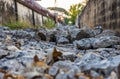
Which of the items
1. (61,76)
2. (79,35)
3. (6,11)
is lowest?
(61,76)

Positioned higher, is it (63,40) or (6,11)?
(6,11)

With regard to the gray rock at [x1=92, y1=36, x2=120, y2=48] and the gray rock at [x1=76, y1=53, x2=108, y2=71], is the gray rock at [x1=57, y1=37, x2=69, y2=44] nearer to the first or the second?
the gray rock at [x1=92, y1=36, x2=120, y2=48]

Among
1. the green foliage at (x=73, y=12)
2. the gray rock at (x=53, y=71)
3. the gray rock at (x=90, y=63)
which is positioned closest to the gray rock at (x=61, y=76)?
the gray rock at (x=53, y=71)

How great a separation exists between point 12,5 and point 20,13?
69.3 inches

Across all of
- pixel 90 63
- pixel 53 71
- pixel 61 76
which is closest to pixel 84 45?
pixel 90 63

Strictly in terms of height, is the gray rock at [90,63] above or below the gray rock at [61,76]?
above

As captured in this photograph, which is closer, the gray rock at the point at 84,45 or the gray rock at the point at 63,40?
the gray rock at the point at 84,45

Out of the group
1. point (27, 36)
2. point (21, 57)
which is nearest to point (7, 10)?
point (27, 36)

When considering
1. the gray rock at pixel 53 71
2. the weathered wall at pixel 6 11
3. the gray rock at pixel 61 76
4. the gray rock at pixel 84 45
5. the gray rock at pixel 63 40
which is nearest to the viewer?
the gray rock at pixel 61 76

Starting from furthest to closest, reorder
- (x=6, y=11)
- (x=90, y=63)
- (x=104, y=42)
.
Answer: (x=6, y=11), (x=104, y=42), (x=90, y=63)

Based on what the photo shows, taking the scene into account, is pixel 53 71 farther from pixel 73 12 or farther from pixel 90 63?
pixel 73 12

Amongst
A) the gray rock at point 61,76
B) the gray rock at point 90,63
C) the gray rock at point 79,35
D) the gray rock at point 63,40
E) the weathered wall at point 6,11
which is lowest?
the gray rock at point 61,76

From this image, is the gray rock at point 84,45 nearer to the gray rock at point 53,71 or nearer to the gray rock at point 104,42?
the gray rock at point 104,42

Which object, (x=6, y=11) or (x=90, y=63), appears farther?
(x=6, y=11)
